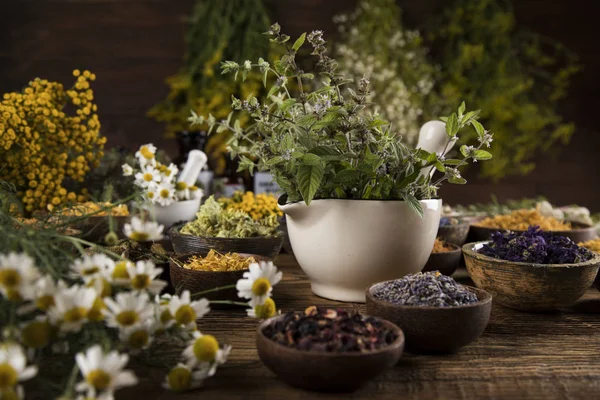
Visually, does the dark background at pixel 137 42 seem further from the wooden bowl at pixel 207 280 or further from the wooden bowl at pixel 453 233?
the wooden bowl at pixel 207 280

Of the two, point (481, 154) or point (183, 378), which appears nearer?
point (183, 378)

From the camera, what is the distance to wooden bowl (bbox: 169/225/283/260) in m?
1.22

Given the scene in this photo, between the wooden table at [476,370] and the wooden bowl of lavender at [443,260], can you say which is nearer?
the wooden table at [476,370]

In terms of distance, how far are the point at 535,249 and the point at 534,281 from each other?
0.24 feet

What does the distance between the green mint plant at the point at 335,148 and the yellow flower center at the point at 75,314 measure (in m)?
0.47

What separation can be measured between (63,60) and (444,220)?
8.03 feet

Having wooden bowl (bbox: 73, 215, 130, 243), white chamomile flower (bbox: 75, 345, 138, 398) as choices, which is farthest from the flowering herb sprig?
white chamomile flower (bbox: 75, 345, 138, 398)

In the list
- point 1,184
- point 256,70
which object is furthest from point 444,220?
point 256,70

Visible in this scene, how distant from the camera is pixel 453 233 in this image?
148 centimetres

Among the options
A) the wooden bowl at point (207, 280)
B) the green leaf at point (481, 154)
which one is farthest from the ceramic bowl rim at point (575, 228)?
the wooden bowl at point (207, 280)

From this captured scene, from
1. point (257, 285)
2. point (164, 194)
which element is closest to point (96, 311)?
point (257, 285)

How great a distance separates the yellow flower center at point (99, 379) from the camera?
1.96 feet

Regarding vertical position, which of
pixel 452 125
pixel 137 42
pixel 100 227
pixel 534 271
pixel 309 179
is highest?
pixel 137 42

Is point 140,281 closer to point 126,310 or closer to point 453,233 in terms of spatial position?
point 126,310
